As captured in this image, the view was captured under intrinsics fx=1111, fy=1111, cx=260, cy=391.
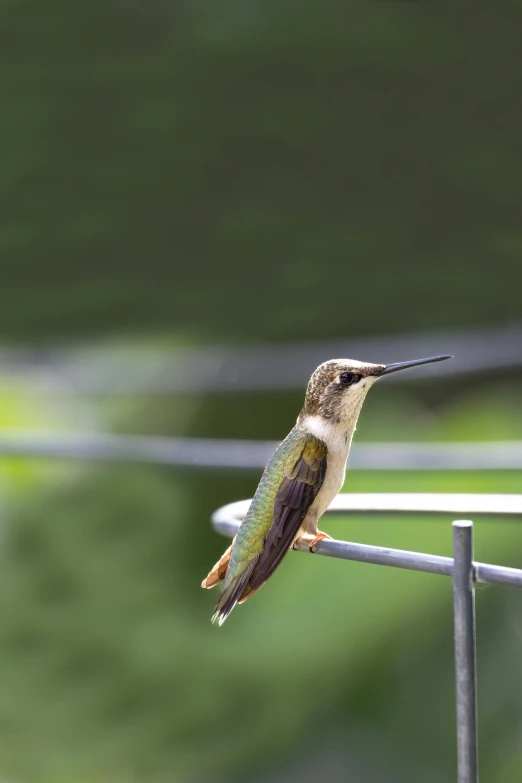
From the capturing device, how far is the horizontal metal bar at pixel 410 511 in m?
0.71

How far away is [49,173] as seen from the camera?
1.54 metres

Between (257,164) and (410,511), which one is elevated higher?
(257,164)

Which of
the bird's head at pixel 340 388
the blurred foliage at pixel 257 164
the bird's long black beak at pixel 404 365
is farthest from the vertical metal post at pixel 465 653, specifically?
the blurred foliage at pixel 257 164

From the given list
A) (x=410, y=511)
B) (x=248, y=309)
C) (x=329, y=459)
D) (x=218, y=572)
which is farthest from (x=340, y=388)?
(x=248, y=309)

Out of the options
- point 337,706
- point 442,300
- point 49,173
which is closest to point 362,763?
point 337,706

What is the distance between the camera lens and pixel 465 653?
0.69 meters

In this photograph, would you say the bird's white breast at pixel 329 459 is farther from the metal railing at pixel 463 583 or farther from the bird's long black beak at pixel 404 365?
the metal railing at pixel 463 583

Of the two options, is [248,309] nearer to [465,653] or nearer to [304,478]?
[304,478]

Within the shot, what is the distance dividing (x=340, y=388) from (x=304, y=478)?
0.38 feet

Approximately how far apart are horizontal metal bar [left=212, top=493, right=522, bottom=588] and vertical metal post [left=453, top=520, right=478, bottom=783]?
0.01 metres

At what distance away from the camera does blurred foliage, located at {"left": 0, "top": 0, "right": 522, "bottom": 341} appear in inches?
58.2

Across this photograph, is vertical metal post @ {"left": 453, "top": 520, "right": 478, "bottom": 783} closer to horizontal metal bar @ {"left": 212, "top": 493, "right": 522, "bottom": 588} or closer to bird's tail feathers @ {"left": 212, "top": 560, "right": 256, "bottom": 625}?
horizontal metal bar @ {"left": 212, "top": 493, "right": 522, "bottom": 588}

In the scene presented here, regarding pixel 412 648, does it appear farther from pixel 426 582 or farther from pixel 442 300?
pixel 442 300

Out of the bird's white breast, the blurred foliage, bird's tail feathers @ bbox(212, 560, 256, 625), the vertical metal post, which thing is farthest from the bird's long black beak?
the blurred foliage
